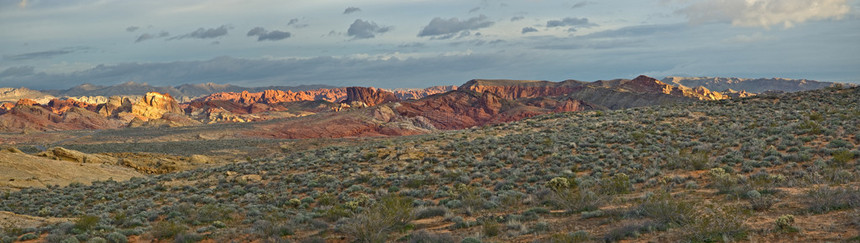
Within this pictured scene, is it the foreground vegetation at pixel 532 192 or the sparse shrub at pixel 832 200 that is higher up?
the sparse shrub at pixel 832 200

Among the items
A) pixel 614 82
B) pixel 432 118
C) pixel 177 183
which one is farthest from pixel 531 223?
pixel 614 82

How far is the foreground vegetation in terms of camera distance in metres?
12.9

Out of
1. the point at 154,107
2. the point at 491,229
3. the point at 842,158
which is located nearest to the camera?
the point at 491,229

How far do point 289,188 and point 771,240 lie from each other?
19.0 meters

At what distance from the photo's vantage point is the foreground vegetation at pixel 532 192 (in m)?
12.9

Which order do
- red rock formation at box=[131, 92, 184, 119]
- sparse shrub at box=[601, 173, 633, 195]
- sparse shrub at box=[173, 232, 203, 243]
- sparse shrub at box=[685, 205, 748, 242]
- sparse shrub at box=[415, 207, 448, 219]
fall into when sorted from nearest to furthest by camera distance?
1. sparse shrub at box=[685, 205, 748, 242]
2. sparse shrub at box=[173, 232, 203, 243]
3. sparse shrub at box=[415, 207, 448, 219]
4. sparse shrub at box=[601, 173, 633, 195]
5. red rock formation at box=[131, 92, 184, 119]

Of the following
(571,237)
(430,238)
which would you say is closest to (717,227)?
(571,237)

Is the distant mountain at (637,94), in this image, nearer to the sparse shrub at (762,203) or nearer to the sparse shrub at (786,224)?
the sparse shrub at (762,203)

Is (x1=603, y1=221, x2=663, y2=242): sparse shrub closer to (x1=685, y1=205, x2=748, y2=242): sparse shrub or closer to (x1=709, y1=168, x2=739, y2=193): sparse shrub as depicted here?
(x1=685, y1=205, x2=748, y2=242): sparse shrub

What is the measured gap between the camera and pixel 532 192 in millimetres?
19250

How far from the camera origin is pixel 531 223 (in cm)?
1416

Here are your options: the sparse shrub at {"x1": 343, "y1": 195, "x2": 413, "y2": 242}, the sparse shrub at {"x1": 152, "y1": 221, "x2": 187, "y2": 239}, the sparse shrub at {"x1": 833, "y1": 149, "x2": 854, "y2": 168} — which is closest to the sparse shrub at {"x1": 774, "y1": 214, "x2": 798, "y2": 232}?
the sparse shrub at {"x1": 343, "y1": 195, "x2": 413, "y2": 242}

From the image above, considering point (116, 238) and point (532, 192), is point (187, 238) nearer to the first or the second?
point (116, 238)

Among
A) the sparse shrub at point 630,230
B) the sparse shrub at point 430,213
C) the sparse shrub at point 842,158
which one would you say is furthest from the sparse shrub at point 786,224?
the sparse shrub at point 842,158
